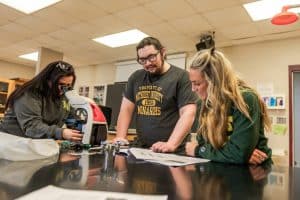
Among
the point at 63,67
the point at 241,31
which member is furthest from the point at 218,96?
the point at 241,31

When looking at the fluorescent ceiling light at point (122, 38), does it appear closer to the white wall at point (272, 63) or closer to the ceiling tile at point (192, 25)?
the ceiling tile at point (192, 25)

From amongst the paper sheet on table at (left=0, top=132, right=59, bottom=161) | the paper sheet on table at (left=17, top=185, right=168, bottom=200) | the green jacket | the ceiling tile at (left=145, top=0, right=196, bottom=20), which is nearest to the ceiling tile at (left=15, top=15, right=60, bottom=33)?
the ceiling tile at (left=145, top=0, right=196, bottom=20)

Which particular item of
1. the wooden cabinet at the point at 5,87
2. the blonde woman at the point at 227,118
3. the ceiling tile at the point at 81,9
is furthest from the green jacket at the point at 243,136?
the wooden cabinet at the point at 5,87

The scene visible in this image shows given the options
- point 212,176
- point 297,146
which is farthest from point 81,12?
point 297,146

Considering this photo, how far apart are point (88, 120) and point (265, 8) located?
98.9 inches

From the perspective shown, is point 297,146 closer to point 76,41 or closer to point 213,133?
point 213,133

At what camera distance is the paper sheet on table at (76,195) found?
44 cm

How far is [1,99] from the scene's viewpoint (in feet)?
17.8

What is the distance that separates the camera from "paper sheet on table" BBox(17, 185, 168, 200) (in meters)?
0.44

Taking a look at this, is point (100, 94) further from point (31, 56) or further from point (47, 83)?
point (47, 83)

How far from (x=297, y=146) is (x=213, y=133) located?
3407 mm

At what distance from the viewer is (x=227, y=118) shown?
1.03 metres

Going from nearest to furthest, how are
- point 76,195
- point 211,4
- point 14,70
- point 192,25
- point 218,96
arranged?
point 76,195 < point 218,96 < point 211,4 < point 192,25 < point 14,70

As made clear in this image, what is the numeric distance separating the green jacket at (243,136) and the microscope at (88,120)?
1.77ft
